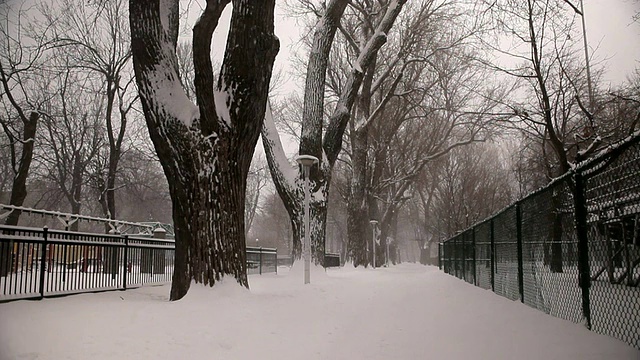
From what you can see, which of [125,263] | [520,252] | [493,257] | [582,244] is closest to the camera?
[582,244]

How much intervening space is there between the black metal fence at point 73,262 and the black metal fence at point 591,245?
6.53 meters

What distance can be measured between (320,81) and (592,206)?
35.0 feet

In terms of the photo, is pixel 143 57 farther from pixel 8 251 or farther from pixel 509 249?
pixel 509 249

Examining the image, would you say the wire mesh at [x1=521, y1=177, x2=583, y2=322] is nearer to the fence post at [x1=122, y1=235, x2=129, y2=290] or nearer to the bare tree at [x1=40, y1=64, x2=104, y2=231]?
the fence post at [x1=122, y1=235, x2=129, y2=290]

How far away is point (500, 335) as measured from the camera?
194 inches

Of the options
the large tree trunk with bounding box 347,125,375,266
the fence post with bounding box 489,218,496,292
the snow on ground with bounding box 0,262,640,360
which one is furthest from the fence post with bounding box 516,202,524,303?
the large tree trunk with bounding box 347,125,375,266

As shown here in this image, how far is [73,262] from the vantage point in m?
7.74

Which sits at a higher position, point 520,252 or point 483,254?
point 520,252

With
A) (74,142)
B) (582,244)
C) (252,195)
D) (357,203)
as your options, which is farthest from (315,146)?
(252,195)

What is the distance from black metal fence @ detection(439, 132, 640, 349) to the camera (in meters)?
4.04

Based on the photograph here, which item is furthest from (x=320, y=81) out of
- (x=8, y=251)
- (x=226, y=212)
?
(x=8, y=251)

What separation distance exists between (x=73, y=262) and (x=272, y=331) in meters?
4.10

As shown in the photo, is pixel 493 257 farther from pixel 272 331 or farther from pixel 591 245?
pixel 272 331

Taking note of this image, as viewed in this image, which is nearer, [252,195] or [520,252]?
[520,252]
